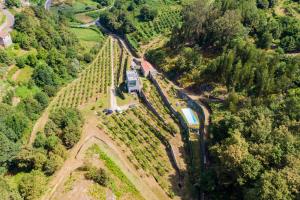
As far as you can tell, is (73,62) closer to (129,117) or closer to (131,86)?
(131,86)

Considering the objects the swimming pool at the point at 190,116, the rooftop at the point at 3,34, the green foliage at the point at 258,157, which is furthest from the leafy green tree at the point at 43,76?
the green foliage at the point at 258,157

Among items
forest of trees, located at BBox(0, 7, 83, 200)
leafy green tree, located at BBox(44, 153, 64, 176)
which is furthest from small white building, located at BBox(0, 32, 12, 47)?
leafy green tree, located at BBox(44, 153, 64, 176)

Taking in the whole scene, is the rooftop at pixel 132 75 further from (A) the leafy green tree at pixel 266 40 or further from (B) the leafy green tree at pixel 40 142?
(A) the leafy green tree at pixel 266 40

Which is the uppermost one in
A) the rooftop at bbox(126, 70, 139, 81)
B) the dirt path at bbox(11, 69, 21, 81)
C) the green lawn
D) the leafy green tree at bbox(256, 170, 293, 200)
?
the dirt path at bbox(11, 69, 21, 81)

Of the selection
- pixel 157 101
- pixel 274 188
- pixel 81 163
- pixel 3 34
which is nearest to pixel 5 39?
pixel 3 34

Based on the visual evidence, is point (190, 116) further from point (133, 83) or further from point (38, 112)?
point (38, 112)

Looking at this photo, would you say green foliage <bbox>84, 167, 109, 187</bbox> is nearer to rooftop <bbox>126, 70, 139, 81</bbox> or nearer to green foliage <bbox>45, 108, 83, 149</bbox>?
green foliage <bbox>45, 108, 83, 149</bbox>

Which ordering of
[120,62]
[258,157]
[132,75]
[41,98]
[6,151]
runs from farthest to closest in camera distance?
[120,62], [132,75], [41,98], [6,151], [258,157]
